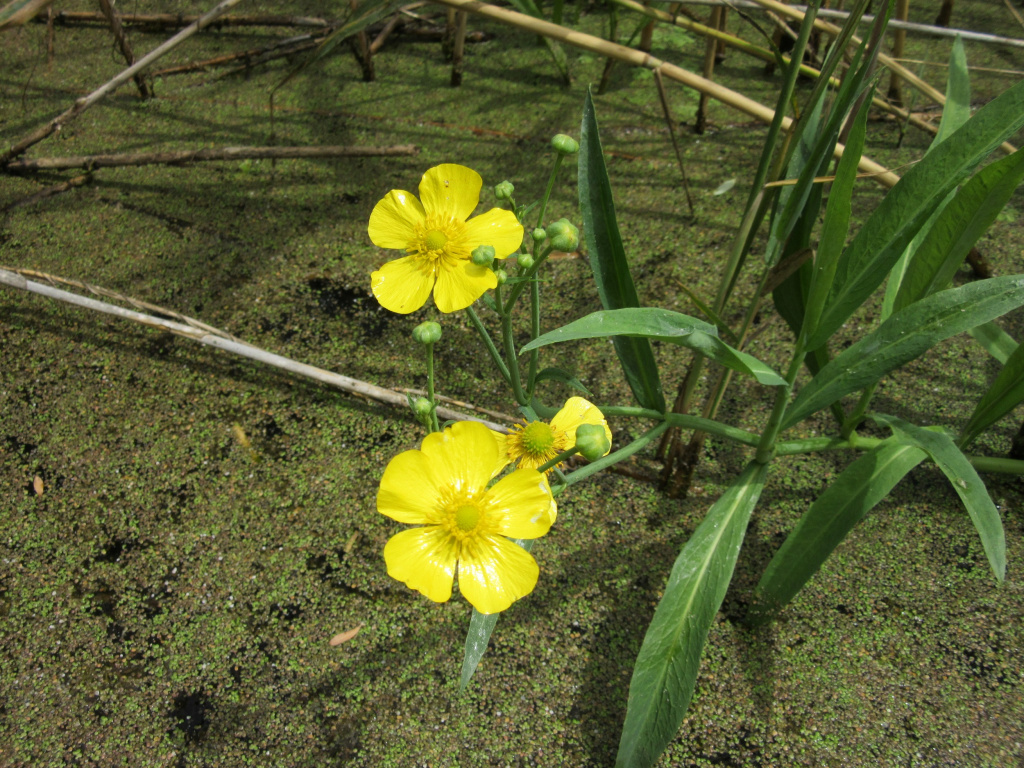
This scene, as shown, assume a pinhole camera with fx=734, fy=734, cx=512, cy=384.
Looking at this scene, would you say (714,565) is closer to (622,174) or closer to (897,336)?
(897,336)

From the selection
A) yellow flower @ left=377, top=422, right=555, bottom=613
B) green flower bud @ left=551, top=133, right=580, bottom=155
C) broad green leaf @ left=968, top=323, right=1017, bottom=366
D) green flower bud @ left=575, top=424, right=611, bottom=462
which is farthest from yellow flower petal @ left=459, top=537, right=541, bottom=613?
broad green leaf @ left=968, top=323, right=1017, bottom=366

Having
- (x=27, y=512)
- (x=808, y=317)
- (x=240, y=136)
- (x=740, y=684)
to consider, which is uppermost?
(x=808, y=317)

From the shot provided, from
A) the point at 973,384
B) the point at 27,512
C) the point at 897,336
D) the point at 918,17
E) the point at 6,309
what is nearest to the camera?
the point at 897,336

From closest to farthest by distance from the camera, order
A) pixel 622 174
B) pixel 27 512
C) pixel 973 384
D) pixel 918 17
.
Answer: pixel 27 512 → pixel 973 384 → pixel 622 174 → pixel 918 17

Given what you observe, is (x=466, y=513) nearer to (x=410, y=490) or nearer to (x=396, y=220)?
(x=410, y=490)

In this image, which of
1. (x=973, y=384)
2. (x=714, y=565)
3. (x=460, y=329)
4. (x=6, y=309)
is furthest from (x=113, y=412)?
(x=973, y=384)

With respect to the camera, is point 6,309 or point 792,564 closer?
point 792,564

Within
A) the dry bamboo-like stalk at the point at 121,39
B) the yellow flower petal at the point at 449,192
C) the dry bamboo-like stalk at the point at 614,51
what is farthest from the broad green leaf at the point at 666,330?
the dry bamboo-like stalk at the point at 121,39

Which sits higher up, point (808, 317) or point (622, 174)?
point (808, 317)
